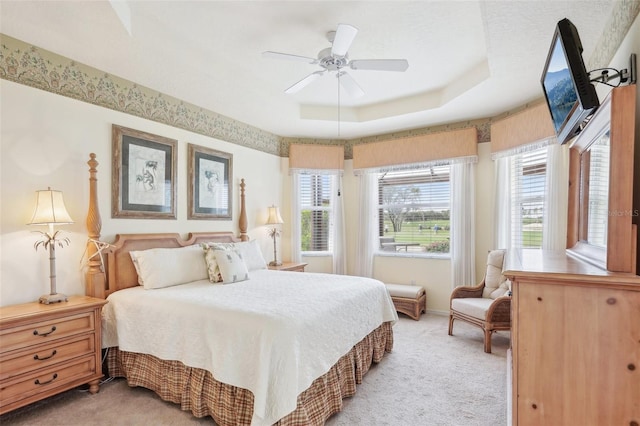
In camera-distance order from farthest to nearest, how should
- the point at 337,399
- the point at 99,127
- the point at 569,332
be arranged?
the point at 99,127, the point at 337,399, the point at 569,332

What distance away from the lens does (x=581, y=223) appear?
2084 mm

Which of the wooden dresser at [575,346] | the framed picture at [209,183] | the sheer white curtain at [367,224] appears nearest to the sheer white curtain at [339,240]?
the sheer white curtain at [367,224]

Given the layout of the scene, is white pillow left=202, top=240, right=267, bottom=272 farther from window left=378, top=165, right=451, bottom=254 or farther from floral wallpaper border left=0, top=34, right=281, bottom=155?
window left=378, top=165, right=451, bottom=254

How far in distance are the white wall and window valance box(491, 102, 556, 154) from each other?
402 cm

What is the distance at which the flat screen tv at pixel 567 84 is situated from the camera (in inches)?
58.3

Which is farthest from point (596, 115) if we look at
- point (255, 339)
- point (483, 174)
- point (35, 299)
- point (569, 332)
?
point (35, 299)

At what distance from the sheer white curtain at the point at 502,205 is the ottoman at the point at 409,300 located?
46.7 inches

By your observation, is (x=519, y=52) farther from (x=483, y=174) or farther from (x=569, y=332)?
(x=569, y=332)

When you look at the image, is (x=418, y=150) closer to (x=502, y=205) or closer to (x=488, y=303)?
(x=502, y=205)

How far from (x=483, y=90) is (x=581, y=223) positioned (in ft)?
6.38

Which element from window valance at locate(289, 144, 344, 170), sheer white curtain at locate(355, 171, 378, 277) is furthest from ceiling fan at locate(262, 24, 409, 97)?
sheer white curtain at locate(355, 171, 378, 277)

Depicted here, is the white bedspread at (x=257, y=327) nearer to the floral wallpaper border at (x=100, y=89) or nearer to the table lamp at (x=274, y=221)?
Answer: the table lamp at (x=274, y=221)

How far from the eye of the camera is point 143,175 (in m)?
3.35

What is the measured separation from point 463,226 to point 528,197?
2.78 feet
